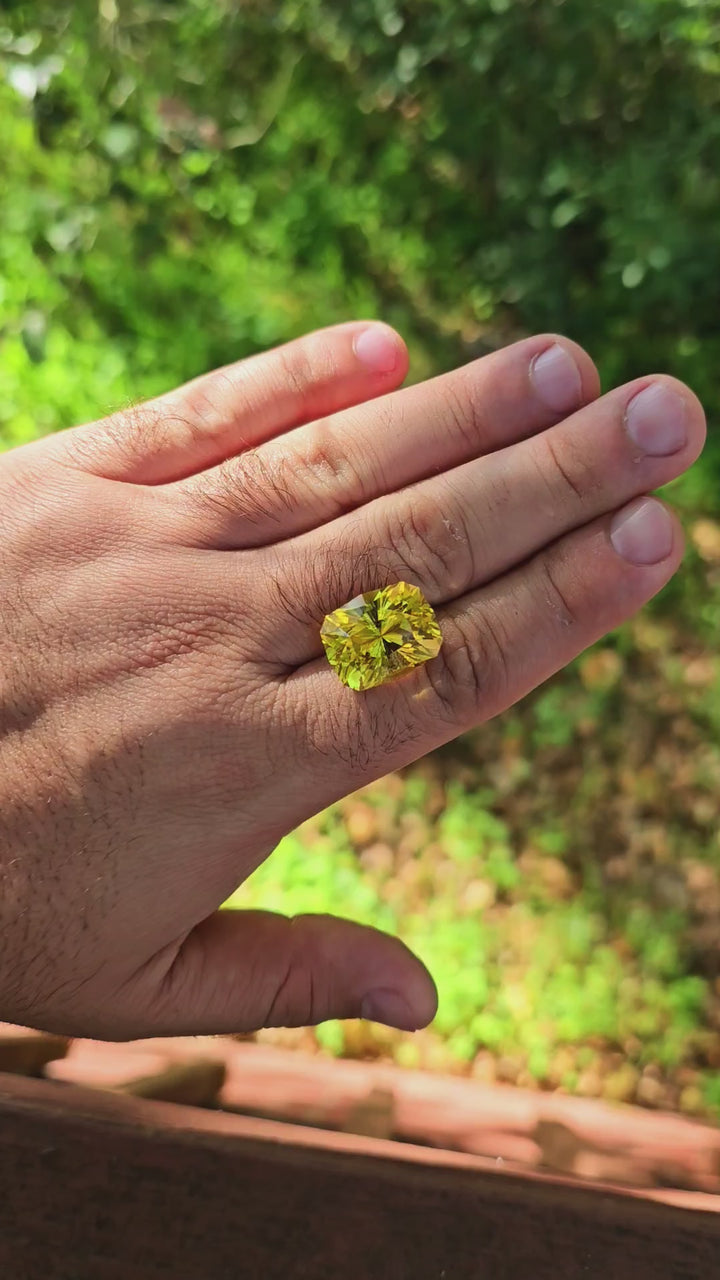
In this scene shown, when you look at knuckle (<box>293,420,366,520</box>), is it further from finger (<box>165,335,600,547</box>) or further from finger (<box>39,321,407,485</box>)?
finger (<box>39,321,407,485</box>)

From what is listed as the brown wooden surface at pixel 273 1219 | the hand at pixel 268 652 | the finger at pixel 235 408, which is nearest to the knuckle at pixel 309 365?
the finger at pixel 235 408

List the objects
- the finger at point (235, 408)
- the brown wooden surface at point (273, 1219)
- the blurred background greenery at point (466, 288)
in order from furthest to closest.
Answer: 1. the blurred background greenery at point (466, 288)
2. the finger at point (235, 408)
3. the brown wooden surface at point (273, 1219)

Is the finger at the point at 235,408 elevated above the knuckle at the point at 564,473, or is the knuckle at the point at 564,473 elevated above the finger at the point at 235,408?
the finger at the point at 235,408

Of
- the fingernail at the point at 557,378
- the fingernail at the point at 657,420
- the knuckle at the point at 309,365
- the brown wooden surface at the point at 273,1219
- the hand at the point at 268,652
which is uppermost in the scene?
the knuckle at the point at 309,365

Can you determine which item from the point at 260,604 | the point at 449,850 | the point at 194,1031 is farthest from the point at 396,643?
the point at 449,850

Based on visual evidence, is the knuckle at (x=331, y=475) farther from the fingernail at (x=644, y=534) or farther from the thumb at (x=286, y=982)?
the thumb at (x=286, y=982)

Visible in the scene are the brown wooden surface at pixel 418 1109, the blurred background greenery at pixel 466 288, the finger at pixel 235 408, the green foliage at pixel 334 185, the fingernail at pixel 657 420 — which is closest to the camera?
the fingernail at pixel 657 420
